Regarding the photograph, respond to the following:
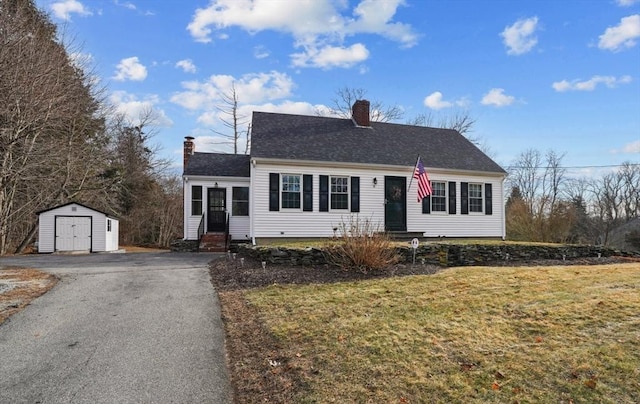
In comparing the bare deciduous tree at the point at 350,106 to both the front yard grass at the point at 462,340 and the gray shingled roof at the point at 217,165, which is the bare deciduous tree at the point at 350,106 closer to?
the gray shingled roof at the point at 217,165

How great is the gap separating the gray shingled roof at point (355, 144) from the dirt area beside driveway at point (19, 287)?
738 cm

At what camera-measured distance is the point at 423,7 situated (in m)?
12.4

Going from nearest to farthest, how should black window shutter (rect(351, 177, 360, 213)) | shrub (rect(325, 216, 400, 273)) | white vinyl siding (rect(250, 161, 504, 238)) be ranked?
shrub (rect(325, 216, 400, 273)), white vinyl siding (rect(250, 161, 504, 238)), black window shutter (rect(351, 177, 360, 213))

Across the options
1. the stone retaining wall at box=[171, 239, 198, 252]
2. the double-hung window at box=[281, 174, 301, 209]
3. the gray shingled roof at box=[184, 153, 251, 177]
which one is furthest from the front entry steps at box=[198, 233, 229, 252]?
the double-hung window at box=[281, 174, 301, 209]

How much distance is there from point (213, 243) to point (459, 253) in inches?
369

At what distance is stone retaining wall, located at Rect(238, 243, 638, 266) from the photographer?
383 inches

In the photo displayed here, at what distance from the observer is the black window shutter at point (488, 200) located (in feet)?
55.7

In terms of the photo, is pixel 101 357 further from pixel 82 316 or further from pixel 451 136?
pixel 451 136

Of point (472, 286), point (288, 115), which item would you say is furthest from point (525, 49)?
point (472, 286)

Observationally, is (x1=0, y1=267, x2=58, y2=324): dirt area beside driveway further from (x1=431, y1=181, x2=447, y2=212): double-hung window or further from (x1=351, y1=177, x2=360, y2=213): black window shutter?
(x1=431, y1=181, x2=447, y2=212): double-hung window

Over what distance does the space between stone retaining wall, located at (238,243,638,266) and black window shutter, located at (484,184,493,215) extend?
Result: 4239 millimetres

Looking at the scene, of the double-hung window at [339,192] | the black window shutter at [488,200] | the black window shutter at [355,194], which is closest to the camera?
the double-hung window at [339,192]

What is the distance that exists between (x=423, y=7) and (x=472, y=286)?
9383 millimetres

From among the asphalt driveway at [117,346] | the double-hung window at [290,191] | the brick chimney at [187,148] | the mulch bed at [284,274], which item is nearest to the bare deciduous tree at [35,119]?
the brick chimney at [187,148]
